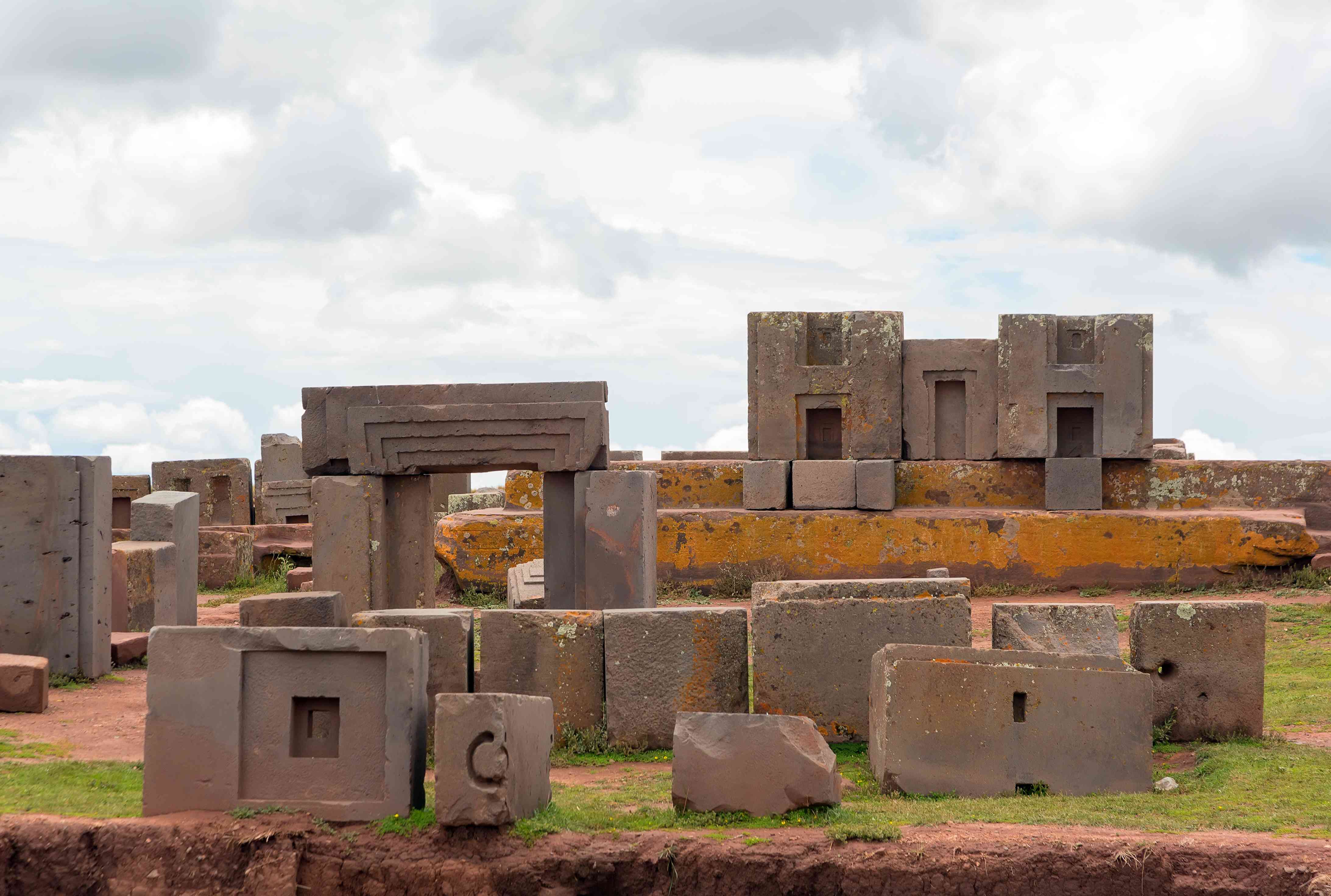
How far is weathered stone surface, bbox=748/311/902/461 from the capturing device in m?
16.0

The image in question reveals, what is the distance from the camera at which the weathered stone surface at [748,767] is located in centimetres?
657

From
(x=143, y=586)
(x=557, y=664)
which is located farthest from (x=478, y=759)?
(x=143, y=586)

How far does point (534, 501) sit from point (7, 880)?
33.4 ft

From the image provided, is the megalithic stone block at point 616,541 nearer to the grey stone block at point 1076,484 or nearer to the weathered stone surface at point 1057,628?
the weathered stone surface at point 1057,628

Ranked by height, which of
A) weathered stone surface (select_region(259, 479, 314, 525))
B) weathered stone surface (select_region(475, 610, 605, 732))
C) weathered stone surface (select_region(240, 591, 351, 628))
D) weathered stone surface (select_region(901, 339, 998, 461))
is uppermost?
weathered stone surface (select_region(901, 339, 998, 461))

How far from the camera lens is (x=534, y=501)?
54.1 feet

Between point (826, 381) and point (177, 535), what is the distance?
795 centimetres

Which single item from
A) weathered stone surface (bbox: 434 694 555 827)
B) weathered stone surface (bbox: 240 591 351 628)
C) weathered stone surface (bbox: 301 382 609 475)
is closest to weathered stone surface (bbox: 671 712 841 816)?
weathered stone surface (bbox: 434 694 555 827)

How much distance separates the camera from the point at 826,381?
1603cm

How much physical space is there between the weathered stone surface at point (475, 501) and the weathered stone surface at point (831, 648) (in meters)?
11.4

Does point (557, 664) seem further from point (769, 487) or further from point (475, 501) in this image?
point (475, 501)

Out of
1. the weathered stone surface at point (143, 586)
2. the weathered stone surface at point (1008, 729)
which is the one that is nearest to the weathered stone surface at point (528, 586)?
the weathered stone surface at point (143, 586)

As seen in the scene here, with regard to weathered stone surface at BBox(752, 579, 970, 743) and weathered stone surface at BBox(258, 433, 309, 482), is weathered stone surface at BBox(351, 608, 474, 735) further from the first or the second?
weathered stone surface at BBox(258, 433, 309, 482)

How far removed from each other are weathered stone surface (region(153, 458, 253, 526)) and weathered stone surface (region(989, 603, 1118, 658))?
18.8m
